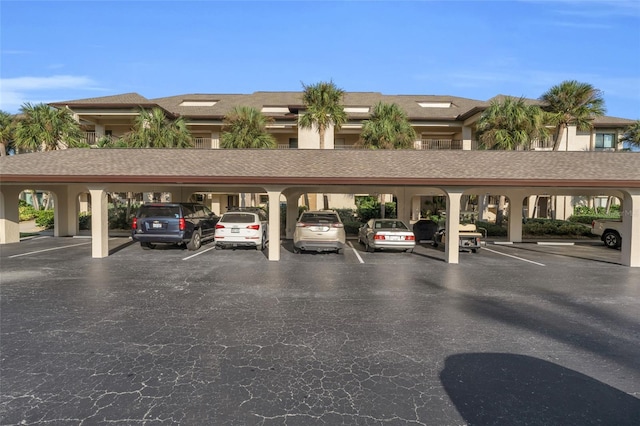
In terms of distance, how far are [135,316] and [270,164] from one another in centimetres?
842

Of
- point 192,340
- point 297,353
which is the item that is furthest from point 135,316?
point 297,353

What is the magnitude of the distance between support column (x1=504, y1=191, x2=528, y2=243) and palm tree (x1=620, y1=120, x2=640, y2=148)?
18096 millimetres

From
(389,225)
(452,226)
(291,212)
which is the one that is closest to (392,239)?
(389,225)

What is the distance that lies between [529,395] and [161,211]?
12.6 meters

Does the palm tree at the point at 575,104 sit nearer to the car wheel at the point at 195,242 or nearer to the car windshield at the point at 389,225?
→ the car windshield at the point at 389,225

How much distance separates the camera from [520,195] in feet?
59.5

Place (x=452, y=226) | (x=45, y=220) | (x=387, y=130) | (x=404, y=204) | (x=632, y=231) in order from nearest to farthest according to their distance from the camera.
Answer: (x=632, y=231), (x=452, y=226), (x=404, y=204), (x=387, y=130), (x=45, y=220)

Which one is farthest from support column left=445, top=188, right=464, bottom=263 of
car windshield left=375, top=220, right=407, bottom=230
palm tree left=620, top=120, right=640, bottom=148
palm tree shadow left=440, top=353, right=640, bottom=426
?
palm tree left=620, top=120, right=640, bottom=148

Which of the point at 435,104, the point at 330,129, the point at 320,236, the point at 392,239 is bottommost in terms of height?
the point at 392,239

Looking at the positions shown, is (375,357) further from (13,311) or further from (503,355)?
(13,311)

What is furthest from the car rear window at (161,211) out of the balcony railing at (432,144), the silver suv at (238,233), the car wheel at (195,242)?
the balcony railing at (432,144)

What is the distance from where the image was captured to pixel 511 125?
2216 centimetres

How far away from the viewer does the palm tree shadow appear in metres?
3.29

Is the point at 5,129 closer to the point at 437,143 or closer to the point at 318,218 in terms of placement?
the point at 318,218
